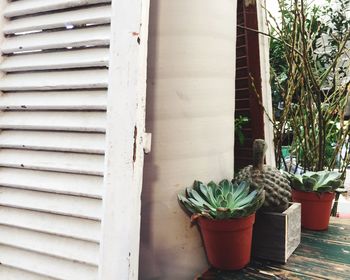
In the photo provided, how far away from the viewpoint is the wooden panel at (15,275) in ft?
2.48

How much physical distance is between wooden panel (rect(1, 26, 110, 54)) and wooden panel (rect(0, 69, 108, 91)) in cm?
6

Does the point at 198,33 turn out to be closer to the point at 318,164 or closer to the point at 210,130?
the point at 210,130

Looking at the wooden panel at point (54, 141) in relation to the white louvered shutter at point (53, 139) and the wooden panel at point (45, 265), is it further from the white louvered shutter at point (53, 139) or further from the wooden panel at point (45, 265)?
the wooden panel at point (45, 265)

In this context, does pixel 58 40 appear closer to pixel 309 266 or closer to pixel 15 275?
pixel 15 275

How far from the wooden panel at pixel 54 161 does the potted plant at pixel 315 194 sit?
2.18 ft

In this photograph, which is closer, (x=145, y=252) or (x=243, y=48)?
(x=145, y=252)

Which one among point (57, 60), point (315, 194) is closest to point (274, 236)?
point (315, 194)

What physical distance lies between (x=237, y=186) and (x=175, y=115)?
0.24 m

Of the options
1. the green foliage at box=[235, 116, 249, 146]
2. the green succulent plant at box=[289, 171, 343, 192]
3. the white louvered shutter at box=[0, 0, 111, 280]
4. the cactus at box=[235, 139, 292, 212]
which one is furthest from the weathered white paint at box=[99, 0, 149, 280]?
the green foliage at box=[235, 116, 249, 146]

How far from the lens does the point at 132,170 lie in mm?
680

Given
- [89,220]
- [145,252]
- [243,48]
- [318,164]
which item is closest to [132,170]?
[89,220]

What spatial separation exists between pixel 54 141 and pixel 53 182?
9 cm

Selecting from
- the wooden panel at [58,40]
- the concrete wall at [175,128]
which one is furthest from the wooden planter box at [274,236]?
the wooden panel at [58,40]

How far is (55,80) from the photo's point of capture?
0.78m
